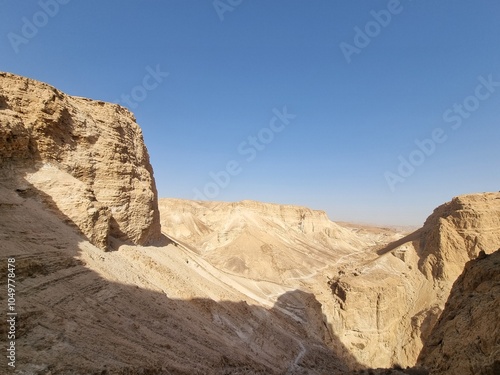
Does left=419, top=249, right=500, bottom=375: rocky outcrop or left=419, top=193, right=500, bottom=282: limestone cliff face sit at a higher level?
left=419, top=193, right=500, bottom=282: limestone cliff face

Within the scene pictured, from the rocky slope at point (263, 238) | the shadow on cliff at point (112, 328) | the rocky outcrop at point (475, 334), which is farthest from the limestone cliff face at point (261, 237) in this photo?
the rocky outcrop at point (475, 334)

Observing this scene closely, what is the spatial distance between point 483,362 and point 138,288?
12.1 metres

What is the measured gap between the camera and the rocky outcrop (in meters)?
5.07

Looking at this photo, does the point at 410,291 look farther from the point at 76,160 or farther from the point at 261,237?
the point at 261,237

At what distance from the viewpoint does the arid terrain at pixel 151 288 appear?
7.61 meters

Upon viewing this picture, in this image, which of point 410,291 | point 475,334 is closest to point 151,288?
point 475,334

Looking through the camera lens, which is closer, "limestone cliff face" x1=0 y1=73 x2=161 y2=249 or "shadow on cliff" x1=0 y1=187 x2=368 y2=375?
"shadow on cliff" x1=0 y1=187 x2=368 y2=375

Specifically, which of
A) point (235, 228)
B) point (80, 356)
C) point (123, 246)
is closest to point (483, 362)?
point (80, 356)

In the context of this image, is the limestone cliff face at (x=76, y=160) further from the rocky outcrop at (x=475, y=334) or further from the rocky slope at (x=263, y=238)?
the rocky slope at (x=263, y=238)

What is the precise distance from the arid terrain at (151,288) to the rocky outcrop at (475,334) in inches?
1.6

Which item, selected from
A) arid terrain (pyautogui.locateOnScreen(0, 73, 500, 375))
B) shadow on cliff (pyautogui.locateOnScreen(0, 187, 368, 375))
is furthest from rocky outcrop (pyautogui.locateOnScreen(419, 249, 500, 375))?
shadow on cliff (pyautogui.locateOnScreen(0, 187, 368, 375))

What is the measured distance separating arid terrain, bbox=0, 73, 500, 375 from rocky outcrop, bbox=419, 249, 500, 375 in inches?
1.6

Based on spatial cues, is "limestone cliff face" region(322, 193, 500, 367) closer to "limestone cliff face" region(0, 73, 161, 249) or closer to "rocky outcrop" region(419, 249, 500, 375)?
"rocky outcrop" region(419, 249, 500, 375)

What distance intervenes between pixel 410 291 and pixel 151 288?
1061 inches
